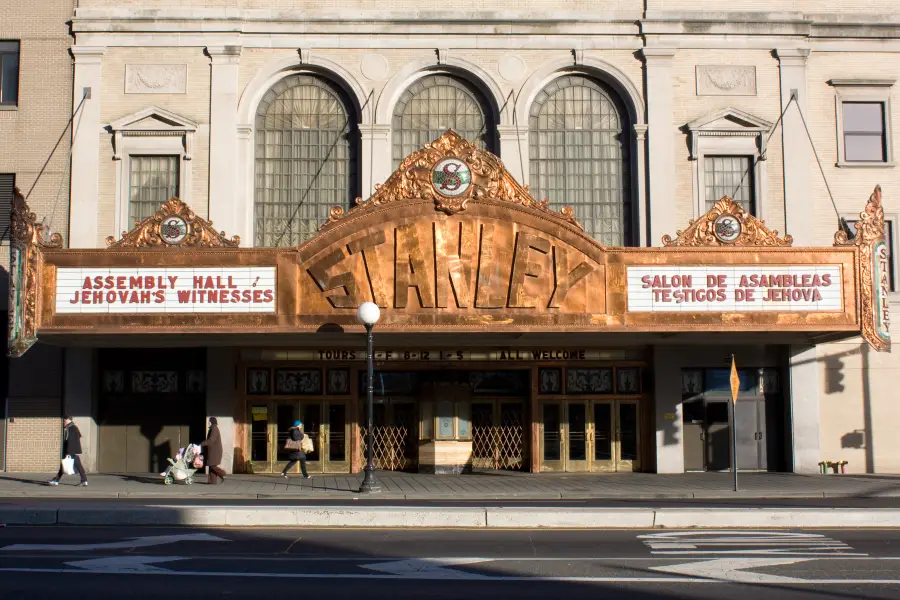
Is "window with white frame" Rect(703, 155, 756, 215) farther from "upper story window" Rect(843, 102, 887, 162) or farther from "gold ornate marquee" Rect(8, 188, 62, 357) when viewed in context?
"gold ornate marquee" Rect(8, 188, 62, 357)

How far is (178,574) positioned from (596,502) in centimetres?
1098

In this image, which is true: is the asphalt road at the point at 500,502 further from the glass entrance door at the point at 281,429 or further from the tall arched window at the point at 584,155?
the tall arched window at the point at 584,155

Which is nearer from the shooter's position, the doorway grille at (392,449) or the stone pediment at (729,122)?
the stone pediment at (729,122)

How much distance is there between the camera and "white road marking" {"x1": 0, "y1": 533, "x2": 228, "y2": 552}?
14094 mm

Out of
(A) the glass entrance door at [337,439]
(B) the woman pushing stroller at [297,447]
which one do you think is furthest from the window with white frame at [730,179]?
(B) the woman pushing stroller at [297,447]

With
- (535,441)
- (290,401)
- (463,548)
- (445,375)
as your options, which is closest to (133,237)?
(290,401)

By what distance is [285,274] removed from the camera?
2481 centimetres

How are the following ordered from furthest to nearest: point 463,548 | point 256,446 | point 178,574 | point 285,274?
point 256,446, point 285,274, point 463,548, point 178,574

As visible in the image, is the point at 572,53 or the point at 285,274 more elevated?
the point at 572,53

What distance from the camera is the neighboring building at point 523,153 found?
95.1ft

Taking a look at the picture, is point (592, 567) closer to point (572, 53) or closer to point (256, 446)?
point (256, 446)

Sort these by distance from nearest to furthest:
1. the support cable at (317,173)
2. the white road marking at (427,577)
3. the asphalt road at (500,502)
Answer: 1. the white road marking at (427,577)
2. the asphalt road at (500,502)
3. the support cable at (317,173)

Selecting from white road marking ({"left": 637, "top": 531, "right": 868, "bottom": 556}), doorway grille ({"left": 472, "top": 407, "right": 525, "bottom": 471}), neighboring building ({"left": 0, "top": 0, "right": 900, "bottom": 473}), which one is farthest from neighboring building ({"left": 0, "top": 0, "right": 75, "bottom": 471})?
white road marking ({"left": 637, "top": 531, "right": 868, "bottom": 556})

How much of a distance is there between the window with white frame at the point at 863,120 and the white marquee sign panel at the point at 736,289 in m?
6.31
